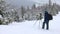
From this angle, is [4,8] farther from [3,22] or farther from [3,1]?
[3,22]

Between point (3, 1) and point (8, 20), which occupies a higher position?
point (3, 1)

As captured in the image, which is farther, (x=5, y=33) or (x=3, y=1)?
(x=3, y=1)

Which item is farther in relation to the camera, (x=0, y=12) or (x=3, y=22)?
(x=0, y=12)

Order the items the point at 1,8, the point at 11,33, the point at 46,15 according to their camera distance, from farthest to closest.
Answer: the point at 1,8, the point at 46,15, the point at 11,33

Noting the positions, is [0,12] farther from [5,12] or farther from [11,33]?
[11,33]

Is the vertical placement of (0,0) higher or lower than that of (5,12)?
higher

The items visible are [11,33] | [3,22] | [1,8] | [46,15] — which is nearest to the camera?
[11,33]

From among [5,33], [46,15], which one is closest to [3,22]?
[46,15]

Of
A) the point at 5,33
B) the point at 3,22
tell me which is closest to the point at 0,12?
the point at 3,22

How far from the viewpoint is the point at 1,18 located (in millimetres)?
18156

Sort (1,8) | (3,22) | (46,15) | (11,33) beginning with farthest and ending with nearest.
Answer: (1,8) → (3,22) → (46,15) → (11,33)

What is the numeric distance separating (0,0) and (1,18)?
2.33 m

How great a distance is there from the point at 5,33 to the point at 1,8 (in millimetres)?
10321

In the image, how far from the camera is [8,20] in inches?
737
